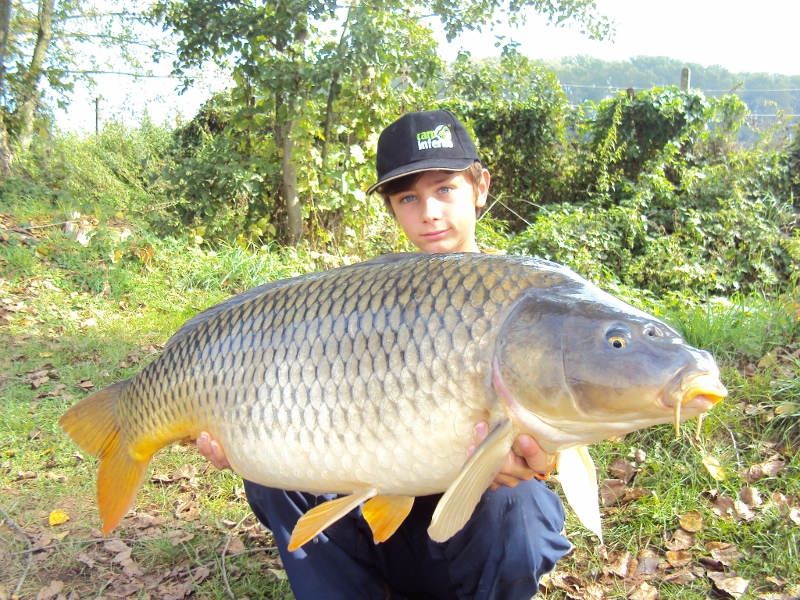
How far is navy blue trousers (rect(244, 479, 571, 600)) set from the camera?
1393 mm

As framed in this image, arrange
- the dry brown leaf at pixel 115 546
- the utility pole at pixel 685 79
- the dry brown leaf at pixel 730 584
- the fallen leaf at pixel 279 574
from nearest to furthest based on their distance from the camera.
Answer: the dry brown leaf at pixel 730 584 < the fallen leaf at pixel 279 574 < the dry brown leaf at pixel 115 546 < the utility pole at pixel 685 79

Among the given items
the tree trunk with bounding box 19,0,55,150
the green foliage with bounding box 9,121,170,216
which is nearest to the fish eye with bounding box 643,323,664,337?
the green foliage with bounding box 9,121,170,216

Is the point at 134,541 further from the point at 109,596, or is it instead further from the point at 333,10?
the point at 333,10

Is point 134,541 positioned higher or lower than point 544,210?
lower

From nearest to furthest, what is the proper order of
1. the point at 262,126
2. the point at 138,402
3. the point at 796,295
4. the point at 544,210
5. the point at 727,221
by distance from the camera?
the point at 138,402
the point at 796,295
the point at 262,126
the point at 727,221
the point at 544,210

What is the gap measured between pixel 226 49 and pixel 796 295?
13.0 feet

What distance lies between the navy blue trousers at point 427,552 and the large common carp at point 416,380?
0.63ft

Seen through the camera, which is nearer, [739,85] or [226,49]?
[226,49]

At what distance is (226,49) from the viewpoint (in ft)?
15.5

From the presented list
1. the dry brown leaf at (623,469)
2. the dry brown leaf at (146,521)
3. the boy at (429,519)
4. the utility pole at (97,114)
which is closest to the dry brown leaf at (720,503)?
the dry brown leaf at (623,469)

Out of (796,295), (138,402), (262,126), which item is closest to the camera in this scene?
(138,402)

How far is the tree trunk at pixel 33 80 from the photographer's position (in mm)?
6707

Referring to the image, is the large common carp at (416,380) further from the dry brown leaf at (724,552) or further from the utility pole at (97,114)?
the utility pole at (97,114)

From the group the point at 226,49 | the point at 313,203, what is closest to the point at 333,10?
the point at 226,49
